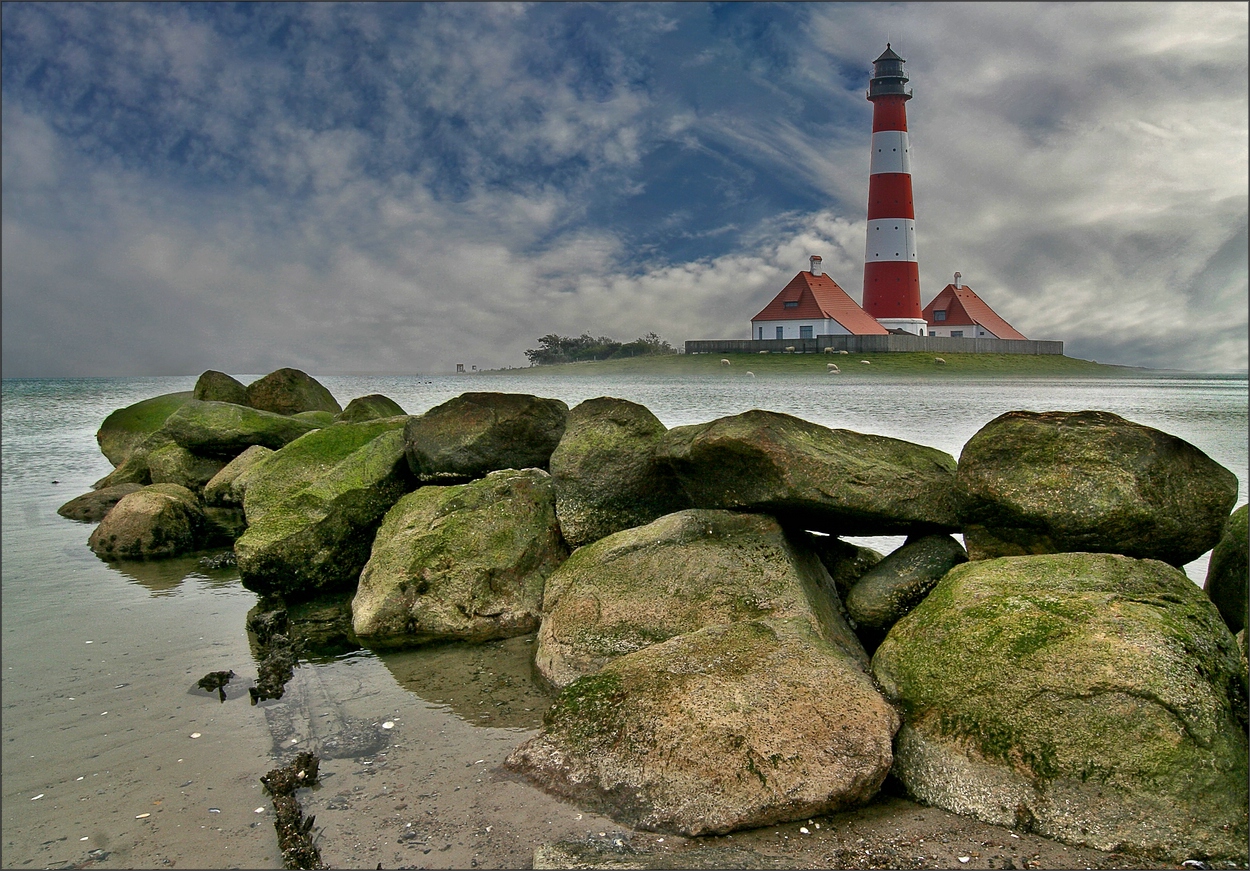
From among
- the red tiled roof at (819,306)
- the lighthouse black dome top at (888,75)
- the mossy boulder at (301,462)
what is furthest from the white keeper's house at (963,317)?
the mossy boulder at (301,462)

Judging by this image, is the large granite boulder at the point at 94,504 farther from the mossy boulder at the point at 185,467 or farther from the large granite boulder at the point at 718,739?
the large granite boulder at the point at 718,739

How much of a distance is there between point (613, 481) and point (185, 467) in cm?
938

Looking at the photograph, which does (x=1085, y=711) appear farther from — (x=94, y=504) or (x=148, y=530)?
(x=94, y=504)

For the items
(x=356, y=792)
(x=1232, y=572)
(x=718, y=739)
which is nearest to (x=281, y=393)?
(x=356, y=792)

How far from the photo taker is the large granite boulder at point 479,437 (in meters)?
9.33

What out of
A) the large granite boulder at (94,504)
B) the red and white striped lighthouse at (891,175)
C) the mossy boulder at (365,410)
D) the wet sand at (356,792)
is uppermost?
the red and white striped lighthouse at (891,175)

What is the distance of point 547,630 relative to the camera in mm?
6816

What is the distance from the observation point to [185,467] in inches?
562

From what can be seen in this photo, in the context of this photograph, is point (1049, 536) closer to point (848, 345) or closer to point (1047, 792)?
point (1047, 792)

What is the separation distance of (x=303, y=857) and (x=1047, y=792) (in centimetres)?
375

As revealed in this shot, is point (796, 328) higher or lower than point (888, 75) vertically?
lower

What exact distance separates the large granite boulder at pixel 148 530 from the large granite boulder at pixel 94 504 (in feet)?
8.16

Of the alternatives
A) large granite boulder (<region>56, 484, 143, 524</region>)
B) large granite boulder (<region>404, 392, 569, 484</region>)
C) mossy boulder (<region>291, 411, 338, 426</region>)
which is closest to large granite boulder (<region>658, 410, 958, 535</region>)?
large granite boulder (<region>404, 392, 569, 484</region>)

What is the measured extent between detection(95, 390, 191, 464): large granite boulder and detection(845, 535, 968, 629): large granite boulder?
53.8ft
